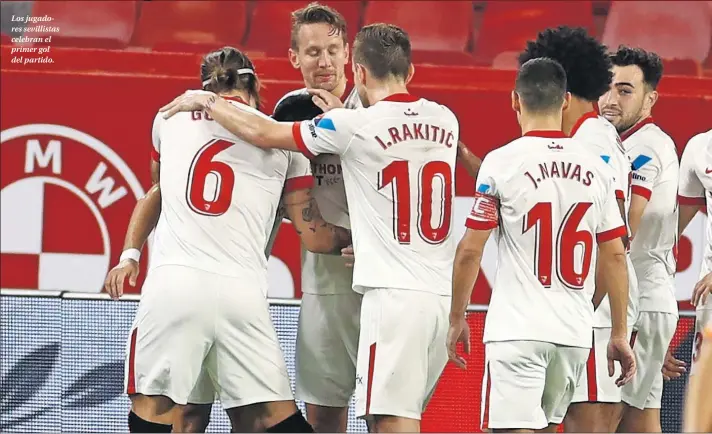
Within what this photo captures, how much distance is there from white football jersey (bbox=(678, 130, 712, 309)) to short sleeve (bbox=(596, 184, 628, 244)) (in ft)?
2.84

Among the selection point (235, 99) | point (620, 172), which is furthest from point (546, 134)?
point (235, 99)

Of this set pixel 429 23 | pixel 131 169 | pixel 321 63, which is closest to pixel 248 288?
pixel 321 63

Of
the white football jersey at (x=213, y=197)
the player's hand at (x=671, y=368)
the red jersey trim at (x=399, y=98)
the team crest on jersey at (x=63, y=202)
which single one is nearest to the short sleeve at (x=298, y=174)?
the white football jersey at (x=213, y=197)

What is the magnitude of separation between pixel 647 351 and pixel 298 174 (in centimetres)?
196

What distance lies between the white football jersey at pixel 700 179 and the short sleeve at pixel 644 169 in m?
0.14

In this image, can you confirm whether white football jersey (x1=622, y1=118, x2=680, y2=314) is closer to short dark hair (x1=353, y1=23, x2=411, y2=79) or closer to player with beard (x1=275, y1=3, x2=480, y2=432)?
player with beard (x1=275, y1=3, x2=480, y2=432)

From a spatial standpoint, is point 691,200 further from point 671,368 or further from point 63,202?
point 63,202

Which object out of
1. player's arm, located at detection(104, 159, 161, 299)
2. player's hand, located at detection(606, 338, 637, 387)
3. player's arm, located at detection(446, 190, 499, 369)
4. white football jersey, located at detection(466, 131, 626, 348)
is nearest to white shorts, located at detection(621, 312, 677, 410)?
player's hand, located at detection(606, 338, 637, 387)

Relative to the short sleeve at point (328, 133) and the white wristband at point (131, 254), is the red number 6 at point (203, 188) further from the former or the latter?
the white wristband at point (131, 254)

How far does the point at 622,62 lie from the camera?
5.49 meters

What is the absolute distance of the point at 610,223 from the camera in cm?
433

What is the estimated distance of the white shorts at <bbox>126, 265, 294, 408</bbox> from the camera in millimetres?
4344

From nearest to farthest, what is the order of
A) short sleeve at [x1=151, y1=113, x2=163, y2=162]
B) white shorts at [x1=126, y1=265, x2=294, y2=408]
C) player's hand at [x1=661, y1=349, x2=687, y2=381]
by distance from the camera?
1. white shorts at [x1=126, y1=265, x2=294, y2=408]
2. short sleeve at [x1=151, y1=113, x2=163, y2=162]
3. player's hand at [x1=661, y1=349, x2=687, y2=381]

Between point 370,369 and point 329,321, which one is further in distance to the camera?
point 329,321
